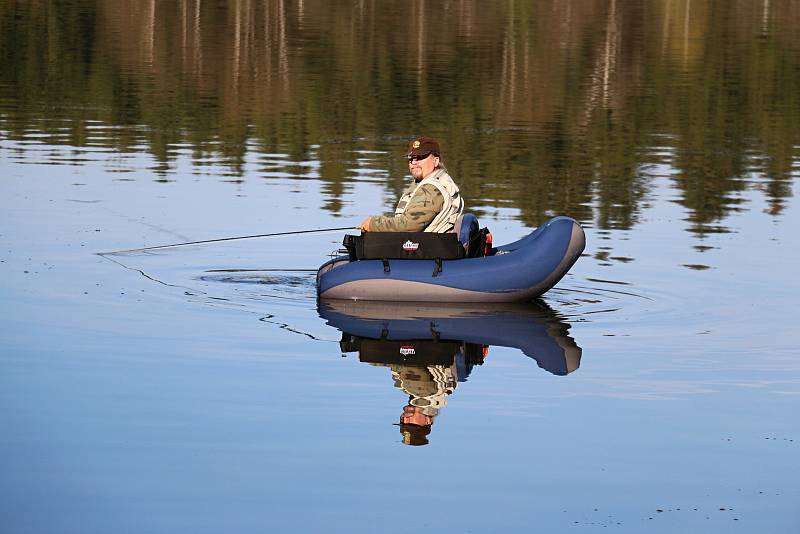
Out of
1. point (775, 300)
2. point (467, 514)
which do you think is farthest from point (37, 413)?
point (775, 300)

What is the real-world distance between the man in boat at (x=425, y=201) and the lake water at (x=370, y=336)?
2.38 feet

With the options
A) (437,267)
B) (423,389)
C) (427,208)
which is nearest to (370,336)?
(437,267)

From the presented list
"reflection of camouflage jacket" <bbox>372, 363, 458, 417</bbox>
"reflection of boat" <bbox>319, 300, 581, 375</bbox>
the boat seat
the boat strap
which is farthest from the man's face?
"reflection of camouflage jacket" <bbox>372, 363, 458, 417</bbox>

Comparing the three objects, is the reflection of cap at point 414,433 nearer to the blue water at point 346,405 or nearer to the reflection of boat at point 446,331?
the blue water at point 346,405

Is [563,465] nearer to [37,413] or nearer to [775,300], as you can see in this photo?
[37,413]

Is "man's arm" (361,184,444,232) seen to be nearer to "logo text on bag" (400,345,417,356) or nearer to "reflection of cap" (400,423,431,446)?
"logo text on bag" (400,345,417,356)

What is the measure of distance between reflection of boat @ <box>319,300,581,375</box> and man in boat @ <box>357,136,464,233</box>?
2.16ft

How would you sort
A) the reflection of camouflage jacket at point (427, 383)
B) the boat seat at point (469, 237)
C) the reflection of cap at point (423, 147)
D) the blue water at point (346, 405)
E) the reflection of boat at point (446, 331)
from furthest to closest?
1. the boat seat at point (469, 237)
2. the reflection of cap at point (423, 147)
3. the reflection of boat at point (446, 331)
4. the reflection of camouflage jacket at point (427, 383)
5. the blue water at point (346, 405)

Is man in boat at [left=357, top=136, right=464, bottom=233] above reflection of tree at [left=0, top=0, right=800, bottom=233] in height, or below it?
above

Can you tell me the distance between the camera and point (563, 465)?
30.1ft

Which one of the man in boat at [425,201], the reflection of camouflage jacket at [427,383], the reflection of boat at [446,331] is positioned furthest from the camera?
the man in boat at [425,201]

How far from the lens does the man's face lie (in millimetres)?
14000

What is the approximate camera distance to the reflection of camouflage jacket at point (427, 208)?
1405 cm

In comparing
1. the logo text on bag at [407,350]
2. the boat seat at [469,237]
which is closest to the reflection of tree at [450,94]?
the boat seat at [469,237]
